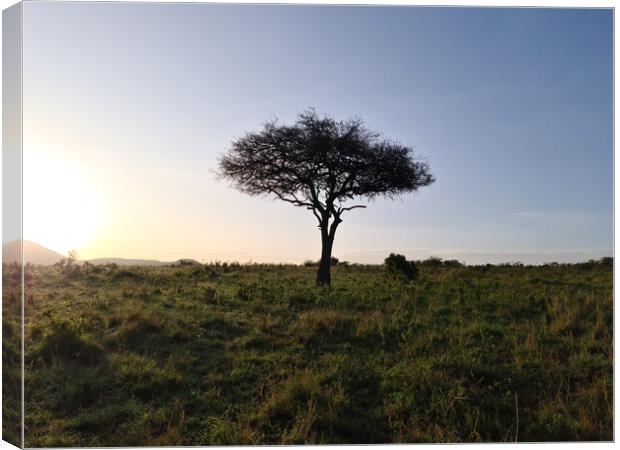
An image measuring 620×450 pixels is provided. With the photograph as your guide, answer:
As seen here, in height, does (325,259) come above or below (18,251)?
below

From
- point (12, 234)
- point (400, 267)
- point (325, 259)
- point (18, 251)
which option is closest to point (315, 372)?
point (18, 251)

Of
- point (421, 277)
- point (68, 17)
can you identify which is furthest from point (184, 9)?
point (421, 277)

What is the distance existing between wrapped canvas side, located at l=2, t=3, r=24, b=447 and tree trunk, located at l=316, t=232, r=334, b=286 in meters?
8.81

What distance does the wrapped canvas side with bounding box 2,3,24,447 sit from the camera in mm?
5691

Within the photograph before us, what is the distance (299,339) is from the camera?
771 centimetres

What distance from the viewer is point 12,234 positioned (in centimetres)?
589

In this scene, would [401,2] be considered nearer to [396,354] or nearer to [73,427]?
[396,354]

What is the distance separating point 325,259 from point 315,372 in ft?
24.5

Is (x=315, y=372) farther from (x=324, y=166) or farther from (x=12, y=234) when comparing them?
(x=324, y=166)

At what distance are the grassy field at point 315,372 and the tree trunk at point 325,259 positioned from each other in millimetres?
3455

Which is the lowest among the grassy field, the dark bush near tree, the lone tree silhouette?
the grassy field

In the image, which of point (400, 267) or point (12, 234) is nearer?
point (12, 234)

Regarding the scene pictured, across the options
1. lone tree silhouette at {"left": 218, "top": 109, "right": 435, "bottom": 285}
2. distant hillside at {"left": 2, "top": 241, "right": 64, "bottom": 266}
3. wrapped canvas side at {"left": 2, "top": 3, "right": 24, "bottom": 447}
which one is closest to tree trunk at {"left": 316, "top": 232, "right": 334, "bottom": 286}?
lone tree silhouette at {"left": 218, "top": 109, "right": 435, "bottom": 285}

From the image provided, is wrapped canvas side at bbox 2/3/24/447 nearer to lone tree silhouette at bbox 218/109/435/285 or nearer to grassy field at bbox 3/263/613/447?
grassy field at bbox 3/263/613/447
